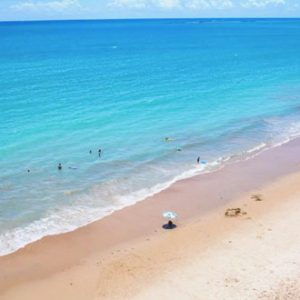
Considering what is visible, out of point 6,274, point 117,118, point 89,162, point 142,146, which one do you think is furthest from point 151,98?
point 6,274

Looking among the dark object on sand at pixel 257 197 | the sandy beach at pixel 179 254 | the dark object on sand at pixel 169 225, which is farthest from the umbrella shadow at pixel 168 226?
the dark object on sand at pixel 257 197

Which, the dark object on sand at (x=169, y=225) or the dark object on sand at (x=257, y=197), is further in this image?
the dark object on sand at (x=257, y=197)

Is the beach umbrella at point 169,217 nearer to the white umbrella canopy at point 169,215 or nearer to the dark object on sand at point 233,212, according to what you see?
the white umbrella canopy at point 169,215

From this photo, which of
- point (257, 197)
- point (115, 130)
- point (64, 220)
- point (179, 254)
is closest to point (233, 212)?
point (257, 197)

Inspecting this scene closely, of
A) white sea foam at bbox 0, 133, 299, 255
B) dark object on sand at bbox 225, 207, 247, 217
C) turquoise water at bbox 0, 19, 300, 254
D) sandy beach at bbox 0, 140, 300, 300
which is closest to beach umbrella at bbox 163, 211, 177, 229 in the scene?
sandy beach at bbox 0, 140, 300, 300

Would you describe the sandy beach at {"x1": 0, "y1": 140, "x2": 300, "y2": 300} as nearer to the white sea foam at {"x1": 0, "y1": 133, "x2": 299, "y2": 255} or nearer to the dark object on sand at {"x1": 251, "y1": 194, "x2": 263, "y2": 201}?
the dark object on sand at {"x1": 251, "y1": 194, "x2": 263, "y2": 201}

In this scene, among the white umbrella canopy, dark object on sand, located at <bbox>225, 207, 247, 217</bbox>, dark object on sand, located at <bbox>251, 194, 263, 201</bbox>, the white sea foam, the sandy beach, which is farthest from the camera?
dark object on sand, located at <bbox>251, 194, 263, 201</bbox>

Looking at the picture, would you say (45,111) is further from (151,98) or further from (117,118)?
(151,98)
